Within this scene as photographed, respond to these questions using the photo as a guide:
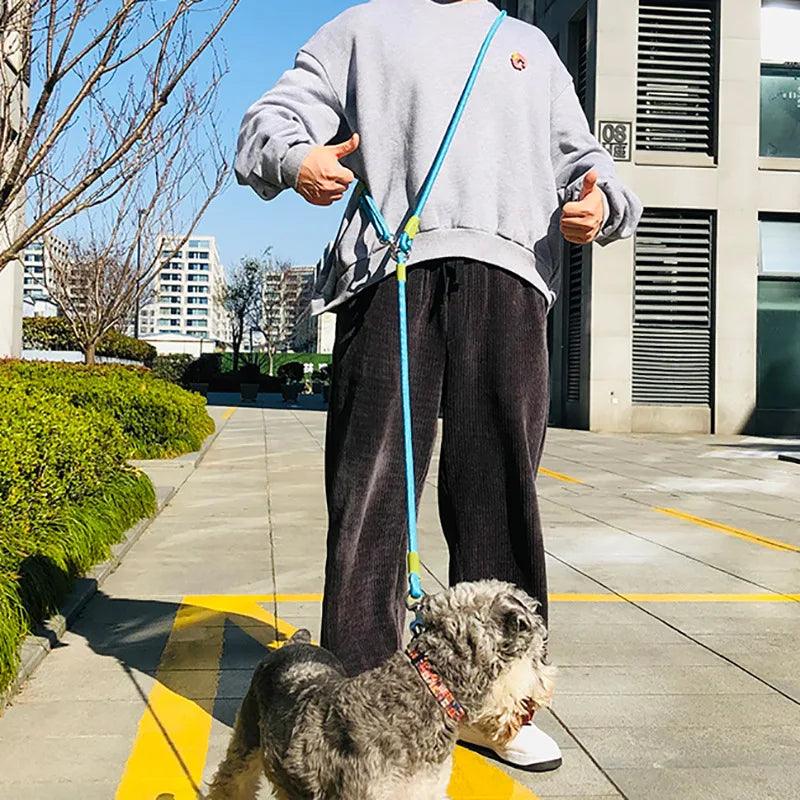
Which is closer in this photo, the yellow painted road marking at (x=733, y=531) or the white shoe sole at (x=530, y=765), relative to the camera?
the white shoe sole at (x=530, y=765)

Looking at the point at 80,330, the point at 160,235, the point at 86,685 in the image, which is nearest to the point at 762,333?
the point at 160,235

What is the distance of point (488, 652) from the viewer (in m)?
2.10

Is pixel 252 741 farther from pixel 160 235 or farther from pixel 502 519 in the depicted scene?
pixel 160 235

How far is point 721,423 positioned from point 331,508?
19305mm

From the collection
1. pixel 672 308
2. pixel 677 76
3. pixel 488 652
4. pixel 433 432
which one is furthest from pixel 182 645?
pixel 677 76

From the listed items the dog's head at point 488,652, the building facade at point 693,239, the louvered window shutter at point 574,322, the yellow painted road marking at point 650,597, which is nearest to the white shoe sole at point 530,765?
the dog's head at point 488,652

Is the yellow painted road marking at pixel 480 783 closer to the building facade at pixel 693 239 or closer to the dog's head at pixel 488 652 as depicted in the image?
the dog's head at pixel 488 652

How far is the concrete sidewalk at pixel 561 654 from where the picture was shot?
3.13m

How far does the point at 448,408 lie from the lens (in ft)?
9.86

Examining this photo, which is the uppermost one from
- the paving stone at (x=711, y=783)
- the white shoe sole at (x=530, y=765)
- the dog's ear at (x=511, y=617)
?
the dog's ear at (x=511, y=617)

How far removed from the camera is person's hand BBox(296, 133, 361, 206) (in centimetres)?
268

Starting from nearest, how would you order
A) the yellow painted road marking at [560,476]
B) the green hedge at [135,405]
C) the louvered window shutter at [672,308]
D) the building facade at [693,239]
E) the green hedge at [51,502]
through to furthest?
the green hedge at [51,502] < the yellow painted road marking at [560,476] < the green hedge at [135,405] < the building facade at [693,239] < the louvered window shutter at [672,308]

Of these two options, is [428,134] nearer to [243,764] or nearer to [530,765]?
[243,764]

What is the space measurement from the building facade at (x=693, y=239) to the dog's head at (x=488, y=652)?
19300 millimetres
